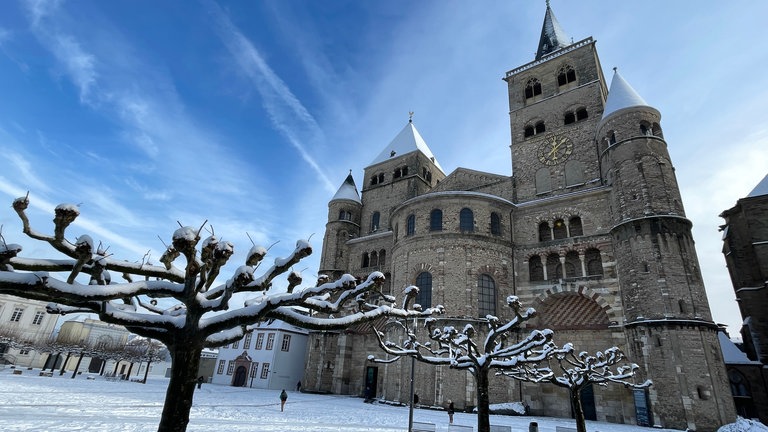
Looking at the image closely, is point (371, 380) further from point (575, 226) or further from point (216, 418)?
point (575, 226)

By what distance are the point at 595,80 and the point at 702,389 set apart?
22.8 metres

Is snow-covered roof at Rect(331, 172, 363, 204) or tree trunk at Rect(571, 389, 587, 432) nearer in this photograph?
tree trunk at Rect(571, 389, 587, 432)

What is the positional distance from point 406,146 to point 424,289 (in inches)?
767

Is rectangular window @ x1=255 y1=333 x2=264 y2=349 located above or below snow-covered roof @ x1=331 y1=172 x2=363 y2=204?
below

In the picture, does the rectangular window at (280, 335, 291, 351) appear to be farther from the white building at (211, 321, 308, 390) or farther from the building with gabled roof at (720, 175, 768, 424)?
the building with gabled roof at (720, 175, 768, 424)

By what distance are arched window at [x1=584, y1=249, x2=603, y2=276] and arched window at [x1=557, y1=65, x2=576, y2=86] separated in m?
16.5

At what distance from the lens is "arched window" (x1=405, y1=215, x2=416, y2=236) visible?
2877 cm

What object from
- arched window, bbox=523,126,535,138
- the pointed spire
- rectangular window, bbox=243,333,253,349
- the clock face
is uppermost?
the pointed spire

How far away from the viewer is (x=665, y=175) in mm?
23031

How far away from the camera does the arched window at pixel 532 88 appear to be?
35.2 m

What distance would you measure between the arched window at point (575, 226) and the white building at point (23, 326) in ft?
182

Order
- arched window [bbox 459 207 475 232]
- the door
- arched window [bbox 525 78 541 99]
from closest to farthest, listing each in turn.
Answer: arched window [bbox 459 207 475 232] → the door → arched window [bbox 525 78 541 99]

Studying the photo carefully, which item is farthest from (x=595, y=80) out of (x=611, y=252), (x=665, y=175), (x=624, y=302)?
(x=624, y=302)

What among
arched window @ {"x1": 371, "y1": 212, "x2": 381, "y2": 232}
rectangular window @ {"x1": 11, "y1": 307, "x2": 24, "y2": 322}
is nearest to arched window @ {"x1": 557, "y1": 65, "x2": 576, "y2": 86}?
arched window @ {"x1": 371, "y1": 212, "x2": 381, "y2": 232}
